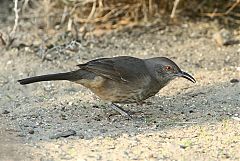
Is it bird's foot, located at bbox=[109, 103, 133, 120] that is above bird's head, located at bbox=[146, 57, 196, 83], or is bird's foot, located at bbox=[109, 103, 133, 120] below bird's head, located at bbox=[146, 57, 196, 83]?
below

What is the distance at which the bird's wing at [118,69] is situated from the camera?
6.86 metres

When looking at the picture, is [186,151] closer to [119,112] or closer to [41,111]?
[119,112]

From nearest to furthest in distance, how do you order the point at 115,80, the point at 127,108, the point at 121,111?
the point at 115,80
the point at 121,111
the point at 127,108

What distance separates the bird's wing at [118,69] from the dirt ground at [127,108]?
1.44 ft

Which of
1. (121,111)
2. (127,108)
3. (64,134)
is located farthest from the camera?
(127,108)

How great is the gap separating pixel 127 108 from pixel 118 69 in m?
0.72

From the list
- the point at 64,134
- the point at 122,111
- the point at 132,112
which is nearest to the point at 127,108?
the point at 132,112

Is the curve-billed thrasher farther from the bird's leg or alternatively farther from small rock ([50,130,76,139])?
small rock ([50,130,76,139])

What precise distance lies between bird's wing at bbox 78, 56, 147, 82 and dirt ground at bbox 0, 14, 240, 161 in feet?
1.44

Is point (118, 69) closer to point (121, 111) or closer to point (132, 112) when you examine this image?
point (121, 111)

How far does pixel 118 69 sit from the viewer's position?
273 inches

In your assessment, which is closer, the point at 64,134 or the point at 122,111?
the point at 64,134

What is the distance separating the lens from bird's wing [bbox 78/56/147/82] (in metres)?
6.86

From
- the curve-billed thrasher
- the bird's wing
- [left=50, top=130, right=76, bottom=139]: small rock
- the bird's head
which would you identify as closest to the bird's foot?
the curve-billed thrasher
